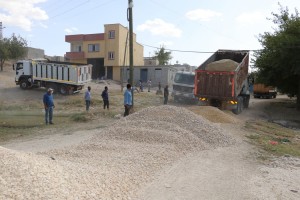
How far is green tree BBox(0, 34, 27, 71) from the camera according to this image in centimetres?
4706

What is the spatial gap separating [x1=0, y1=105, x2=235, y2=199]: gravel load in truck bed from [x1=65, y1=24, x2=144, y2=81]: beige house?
131 ft

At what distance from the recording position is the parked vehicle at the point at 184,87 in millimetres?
24891

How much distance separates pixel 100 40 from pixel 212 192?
48.2 meters

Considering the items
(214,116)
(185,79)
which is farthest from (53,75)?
(214,116)

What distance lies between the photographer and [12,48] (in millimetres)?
48688

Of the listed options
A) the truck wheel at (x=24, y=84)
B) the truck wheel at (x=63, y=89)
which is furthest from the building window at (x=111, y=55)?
the truck wheel at (x=63, y=89)

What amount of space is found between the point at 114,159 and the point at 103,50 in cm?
4639

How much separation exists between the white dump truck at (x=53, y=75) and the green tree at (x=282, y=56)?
14.2m

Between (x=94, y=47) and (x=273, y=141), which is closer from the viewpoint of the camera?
(x=273, y=141)

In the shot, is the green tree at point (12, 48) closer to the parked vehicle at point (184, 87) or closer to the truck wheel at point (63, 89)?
the truck wheel at point (63, 89)

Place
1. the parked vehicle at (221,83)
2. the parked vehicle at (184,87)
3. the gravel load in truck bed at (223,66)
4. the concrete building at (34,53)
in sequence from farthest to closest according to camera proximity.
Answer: the concrete building at (34,53)
the parked vehicle at (184,87)
the gravel load in truck bed at (223,66)
the parked vehicle at (221,83)

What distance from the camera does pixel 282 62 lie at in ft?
75.9

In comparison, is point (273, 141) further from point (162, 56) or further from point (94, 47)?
point (162, 56)

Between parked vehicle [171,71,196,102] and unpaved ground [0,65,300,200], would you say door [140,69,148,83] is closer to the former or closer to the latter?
parked vehicle [171,71,196,102]
